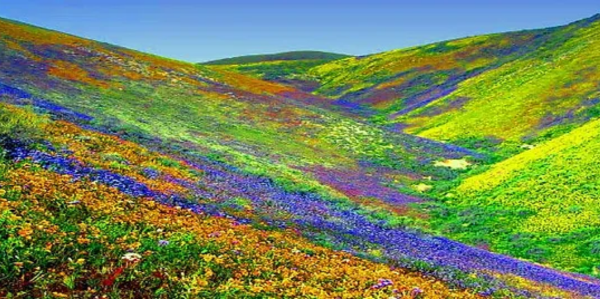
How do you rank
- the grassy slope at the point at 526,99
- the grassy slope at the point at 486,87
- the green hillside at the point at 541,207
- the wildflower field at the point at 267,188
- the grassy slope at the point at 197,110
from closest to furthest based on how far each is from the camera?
the wildflower field at the point at 267,188
the green hillside at the point at 541,207
the grassy slope at the point at 197,110
the grassy slope at the point at 526,99
the grassy slope at the point at 486,87

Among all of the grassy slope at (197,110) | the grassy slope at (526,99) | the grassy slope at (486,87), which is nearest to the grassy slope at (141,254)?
the grassy slope at (197,110)

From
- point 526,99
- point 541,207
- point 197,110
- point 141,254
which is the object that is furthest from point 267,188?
point 526,99

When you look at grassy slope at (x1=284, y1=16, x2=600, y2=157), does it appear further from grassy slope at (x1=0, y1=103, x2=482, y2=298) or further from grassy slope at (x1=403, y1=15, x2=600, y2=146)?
grassy slope at (x1=0, y1=103, x2=482, y2=298)

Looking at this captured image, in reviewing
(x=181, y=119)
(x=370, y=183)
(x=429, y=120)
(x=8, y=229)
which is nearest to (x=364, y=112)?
(x=429, y=120)

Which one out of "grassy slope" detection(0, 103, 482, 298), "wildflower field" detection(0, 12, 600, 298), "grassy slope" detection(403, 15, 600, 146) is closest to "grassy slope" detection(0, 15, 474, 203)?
"wildflower field" detection(0, 12, 600, 298)

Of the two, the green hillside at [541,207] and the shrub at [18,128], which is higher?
the shrub at [18,128]

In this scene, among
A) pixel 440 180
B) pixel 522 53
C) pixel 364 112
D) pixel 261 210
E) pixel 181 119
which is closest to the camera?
pixel 261 210

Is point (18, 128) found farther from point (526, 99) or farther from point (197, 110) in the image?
point (526, 99)

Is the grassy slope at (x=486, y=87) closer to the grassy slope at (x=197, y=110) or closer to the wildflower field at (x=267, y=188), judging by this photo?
the wildflower field at (x=267, y=188)

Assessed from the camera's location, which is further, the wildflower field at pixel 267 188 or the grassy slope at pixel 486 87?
the grassy slope at pixel 486 87

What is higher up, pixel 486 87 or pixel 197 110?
pixel 486 87

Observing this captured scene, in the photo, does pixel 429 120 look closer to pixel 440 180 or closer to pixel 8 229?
pixel 440 180
